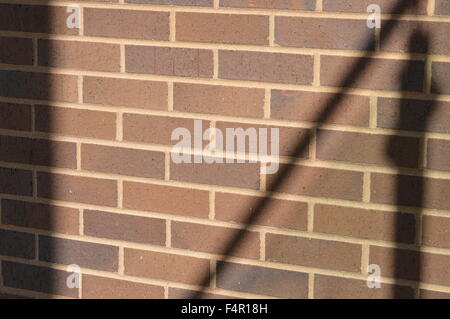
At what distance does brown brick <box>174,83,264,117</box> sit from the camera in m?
2.55

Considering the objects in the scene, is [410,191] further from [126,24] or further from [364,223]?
[126,24]

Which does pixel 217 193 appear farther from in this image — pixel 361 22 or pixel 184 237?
pixel 361 22

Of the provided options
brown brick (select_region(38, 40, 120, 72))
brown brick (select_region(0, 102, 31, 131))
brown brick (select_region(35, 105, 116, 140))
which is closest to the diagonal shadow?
brown brick (select_region(35, 105, 116, 140))

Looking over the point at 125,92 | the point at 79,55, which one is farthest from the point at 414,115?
the point at 79,55

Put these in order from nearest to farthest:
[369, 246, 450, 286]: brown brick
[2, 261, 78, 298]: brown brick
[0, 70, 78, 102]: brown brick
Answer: [369, 246, 450, 286]: brown brick → [0, 70, 78, 102]: brown brick → [2, 261, 78, 298]: brown brick

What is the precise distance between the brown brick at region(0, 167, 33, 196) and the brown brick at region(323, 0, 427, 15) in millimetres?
1213

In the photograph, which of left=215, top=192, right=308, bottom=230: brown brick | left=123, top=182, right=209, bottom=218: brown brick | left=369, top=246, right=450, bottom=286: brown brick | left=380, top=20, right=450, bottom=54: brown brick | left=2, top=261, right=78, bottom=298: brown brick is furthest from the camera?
left=2, top=261, right=78, bottom=298: brown brick

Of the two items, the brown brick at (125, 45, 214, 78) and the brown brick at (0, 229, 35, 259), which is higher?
the brown brick at (125, 45, 214, 78)

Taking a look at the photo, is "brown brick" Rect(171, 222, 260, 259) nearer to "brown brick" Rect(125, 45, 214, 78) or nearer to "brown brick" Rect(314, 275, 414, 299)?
"brown brick" Rect(314, 275, 414, 299)

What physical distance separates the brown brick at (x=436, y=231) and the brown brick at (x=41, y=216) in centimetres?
119

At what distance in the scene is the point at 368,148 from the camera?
96.2 inches

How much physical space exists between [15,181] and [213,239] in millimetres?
771

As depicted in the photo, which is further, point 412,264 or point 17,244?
point 17,244

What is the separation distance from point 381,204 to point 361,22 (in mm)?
557
